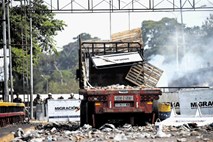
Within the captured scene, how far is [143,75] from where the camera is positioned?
914 inches

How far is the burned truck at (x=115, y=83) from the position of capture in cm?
2103

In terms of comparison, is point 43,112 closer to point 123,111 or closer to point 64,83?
point 123,111

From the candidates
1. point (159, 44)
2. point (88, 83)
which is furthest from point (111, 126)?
point (159, 44)

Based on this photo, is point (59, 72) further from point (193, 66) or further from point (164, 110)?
point (164, 110)

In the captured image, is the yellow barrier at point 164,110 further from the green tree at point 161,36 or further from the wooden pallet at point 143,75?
the green tree at point 161,36

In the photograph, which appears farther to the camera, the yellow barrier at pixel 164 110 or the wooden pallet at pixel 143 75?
the yellow barrier at pixel 164 110

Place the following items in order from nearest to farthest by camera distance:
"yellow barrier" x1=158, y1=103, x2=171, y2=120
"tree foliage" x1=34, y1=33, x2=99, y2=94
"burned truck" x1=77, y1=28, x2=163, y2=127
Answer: "burned truck" x1=77, y1=28, x2=163, y2=127 < "yellow barrier" x1=158, y1=103, x2=171, y2=120 < "tree foliage" x1=34, y1=33, x2=99, y2=94

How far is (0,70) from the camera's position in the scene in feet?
123

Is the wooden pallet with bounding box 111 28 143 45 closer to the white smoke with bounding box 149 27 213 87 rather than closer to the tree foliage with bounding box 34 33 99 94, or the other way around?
the white smoke with bounding box 149 27 213 87

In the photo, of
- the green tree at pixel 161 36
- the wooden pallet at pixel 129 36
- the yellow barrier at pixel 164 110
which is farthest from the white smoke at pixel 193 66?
the wooden pallet at pixel 129 36

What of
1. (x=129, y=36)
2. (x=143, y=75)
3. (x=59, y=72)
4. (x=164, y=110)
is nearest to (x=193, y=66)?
(x=164, y=110)

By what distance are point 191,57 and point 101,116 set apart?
1855 inches

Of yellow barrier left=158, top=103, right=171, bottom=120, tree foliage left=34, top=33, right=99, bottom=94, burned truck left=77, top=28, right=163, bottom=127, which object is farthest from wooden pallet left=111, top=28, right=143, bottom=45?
tree foliage left=34, top=33, right=99, bottom=94

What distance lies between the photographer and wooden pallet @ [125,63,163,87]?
23.0m
